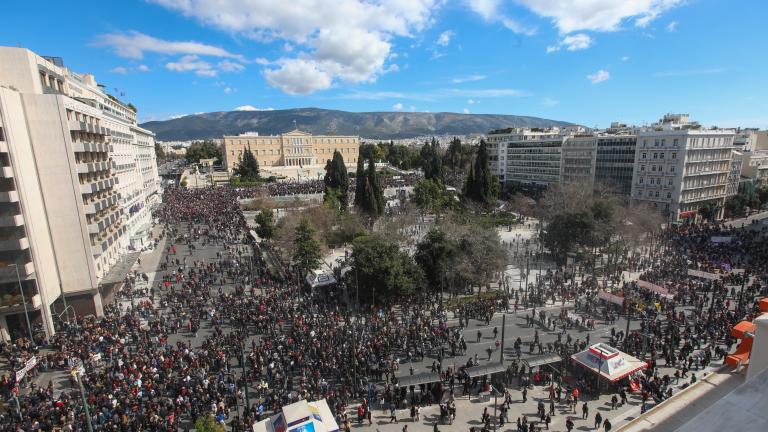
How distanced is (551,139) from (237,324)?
66.6 m

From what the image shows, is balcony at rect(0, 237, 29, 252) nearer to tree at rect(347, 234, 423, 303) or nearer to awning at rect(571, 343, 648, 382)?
tree at rect(347, 234, 423, 303)

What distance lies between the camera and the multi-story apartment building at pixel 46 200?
2094cm

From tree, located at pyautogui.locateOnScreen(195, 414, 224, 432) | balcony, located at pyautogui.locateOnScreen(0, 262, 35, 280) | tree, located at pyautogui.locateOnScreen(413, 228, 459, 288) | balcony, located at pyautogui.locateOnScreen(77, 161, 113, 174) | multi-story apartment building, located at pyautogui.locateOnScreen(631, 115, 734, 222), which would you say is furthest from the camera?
multi-story apartment building, located at pyautogui.locateOnScreen(631, 115, 734, 222)

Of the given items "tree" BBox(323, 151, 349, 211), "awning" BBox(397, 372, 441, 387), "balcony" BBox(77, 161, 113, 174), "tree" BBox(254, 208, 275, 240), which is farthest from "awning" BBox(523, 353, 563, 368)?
"tree" BBox(323, 151, 349, 211)

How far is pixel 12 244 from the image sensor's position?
20844 millimetres

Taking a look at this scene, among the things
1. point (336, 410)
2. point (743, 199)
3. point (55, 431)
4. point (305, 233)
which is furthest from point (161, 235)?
point (743, 199)

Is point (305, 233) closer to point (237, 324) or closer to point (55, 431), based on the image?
point (237, 324)

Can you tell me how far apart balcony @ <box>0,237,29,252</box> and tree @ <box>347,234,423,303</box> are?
18601 millimetres

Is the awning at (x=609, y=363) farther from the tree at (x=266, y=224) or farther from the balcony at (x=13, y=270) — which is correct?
the tree at (x=266, y=224)

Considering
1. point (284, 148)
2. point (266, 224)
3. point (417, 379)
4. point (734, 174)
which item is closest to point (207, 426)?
point (417, 379)

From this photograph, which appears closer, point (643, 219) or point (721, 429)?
point (721, 429)

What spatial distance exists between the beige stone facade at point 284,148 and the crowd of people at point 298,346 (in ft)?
260

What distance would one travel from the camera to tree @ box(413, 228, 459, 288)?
89.6 ft

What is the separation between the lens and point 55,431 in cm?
1327
